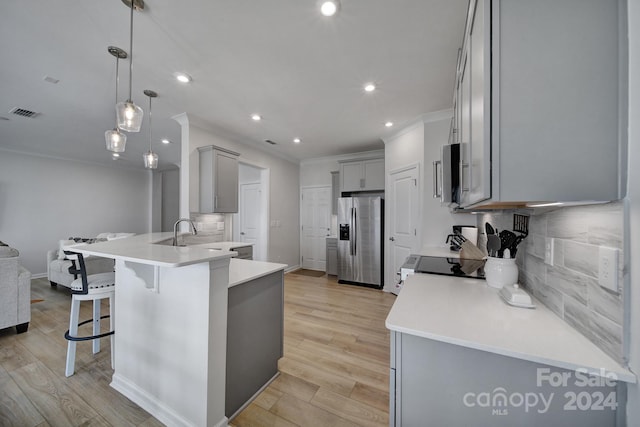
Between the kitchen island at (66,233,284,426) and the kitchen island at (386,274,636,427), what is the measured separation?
94 cm

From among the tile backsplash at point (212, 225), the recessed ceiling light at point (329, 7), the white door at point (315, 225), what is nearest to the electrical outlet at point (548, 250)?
the recessed ceiling light at point (329, 7)

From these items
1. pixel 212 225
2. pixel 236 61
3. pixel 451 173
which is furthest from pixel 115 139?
pixel 451 173

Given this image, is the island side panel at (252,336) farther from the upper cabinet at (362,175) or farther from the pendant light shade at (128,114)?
the upper cabinet at (362,175)

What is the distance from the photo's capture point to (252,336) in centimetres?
158

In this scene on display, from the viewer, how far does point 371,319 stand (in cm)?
285

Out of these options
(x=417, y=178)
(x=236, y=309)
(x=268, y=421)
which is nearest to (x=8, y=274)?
(x=236, y=309)

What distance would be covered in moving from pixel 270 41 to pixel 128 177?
663 cm

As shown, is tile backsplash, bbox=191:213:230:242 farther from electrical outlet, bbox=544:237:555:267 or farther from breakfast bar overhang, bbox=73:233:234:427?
electrical outlet, bbox=544:237:555:267

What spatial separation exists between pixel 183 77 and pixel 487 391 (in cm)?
306

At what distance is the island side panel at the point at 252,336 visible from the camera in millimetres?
1435

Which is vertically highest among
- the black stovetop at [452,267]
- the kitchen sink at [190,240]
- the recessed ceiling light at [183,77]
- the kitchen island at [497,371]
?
the recessed ceiling light at [183,77]

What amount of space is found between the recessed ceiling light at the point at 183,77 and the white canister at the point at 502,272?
114 inches

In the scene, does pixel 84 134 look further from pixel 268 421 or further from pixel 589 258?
pixel 589 258

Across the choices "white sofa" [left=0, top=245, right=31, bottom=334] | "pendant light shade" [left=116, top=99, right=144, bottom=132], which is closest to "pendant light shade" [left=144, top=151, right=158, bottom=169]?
"pendant light shade" [left=116, top=99, right=144, bottom=132]
